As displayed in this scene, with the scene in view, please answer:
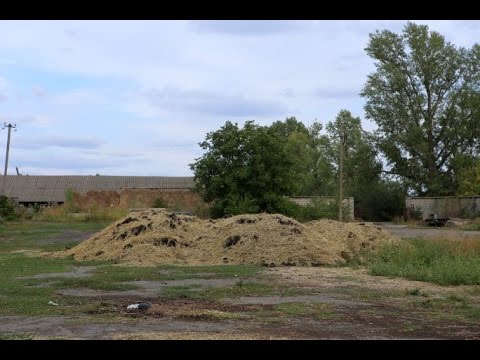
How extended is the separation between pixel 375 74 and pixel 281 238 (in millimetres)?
49185

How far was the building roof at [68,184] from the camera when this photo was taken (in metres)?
86.1

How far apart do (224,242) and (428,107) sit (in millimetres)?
49254

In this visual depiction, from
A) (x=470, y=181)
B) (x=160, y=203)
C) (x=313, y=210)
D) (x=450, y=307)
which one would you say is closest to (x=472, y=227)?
(x=313, y=210)

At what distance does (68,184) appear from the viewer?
9019 centimetres

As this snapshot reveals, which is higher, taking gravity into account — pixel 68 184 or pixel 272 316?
pixel 68 184

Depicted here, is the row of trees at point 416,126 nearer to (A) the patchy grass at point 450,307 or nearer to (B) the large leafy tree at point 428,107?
(B) the large leafy tree at point 428,107

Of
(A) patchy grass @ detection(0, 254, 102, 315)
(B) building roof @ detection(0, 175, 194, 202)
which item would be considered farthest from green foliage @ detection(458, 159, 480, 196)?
(A) patchy grass @ detection(0, 254, 102, 315)

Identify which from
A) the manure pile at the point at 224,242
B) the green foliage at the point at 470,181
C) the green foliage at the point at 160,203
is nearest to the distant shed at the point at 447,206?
the green foliage at the point at 470,181

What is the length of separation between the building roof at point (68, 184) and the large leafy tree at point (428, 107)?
104 feet

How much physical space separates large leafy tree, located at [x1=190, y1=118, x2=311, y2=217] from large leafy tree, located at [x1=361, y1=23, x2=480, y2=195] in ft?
97.2

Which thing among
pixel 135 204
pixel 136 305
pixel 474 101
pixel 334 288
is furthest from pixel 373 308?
pixel 474 101

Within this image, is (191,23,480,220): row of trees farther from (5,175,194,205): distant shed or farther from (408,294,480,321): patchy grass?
(408,294,480,321): patchy grass

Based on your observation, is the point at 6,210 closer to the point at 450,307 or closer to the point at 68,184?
the point at 68,184

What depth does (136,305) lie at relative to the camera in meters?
10.6
